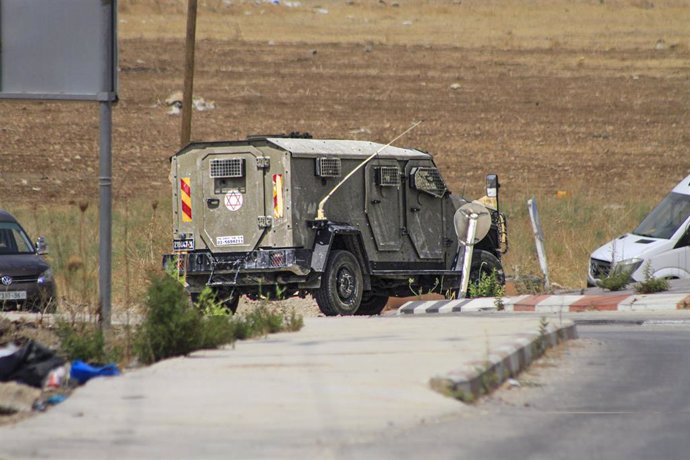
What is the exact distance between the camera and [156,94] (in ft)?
176

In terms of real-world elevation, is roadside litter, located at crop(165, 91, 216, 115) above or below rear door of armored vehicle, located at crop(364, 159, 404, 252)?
above

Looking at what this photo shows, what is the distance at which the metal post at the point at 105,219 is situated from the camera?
39.3 ft

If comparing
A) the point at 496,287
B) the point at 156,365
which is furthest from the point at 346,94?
the point at 156,365

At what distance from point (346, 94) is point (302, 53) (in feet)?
22.9

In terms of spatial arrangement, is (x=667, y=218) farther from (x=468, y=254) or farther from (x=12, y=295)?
(x=12, y=295)

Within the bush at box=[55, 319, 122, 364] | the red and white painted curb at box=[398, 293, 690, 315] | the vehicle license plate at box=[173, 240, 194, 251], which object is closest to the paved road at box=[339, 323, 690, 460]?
the bush at box=[55, 319, 122, 364]

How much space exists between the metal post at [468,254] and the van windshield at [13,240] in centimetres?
610

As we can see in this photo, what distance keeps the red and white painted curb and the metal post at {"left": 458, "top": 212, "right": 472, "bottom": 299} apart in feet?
2.69

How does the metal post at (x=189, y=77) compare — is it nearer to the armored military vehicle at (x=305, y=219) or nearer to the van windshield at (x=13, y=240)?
the van windshield at (x=13, y=240)

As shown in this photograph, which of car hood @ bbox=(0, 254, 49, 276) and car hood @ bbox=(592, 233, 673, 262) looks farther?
car hood @ bbox=(592, 233, 673, 262)

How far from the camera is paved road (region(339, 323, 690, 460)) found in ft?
27.5

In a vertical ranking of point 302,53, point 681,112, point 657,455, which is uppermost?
point 302,53

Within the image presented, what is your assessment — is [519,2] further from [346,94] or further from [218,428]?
[218,428]

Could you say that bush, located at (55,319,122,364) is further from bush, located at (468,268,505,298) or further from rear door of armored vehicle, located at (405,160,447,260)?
bush, located at (468,268,505,298)
